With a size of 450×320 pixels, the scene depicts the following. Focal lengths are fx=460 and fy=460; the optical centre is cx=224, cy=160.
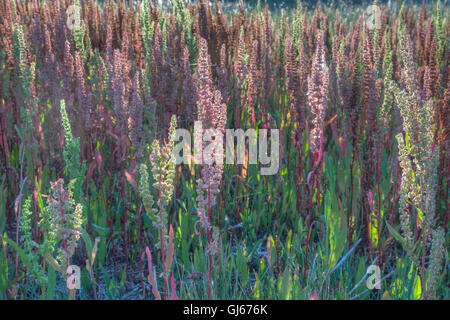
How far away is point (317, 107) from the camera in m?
1.55

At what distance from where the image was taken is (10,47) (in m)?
2.52

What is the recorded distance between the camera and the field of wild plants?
133cm

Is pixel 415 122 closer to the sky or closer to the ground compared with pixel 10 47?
closer to the ground

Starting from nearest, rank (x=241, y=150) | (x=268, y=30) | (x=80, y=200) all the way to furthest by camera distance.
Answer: (x=80, y=200) → (x=241, y=150) → (x=268, y=30)

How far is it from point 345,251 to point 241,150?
730mm

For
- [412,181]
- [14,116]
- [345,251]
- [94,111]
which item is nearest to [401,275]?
[345,251]

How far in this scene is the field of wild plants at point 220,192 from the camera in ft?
4.37

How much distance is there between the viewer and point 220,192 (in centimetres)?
206

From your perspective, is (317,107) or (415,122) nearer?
(415,122)

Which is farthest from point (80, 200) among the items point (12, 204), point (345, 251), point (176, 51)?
point (176, 51)

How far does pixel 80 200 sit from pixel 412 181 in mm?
1148

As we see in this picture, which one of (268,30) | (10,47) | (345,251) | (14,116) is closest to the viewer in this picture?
(345,251)
